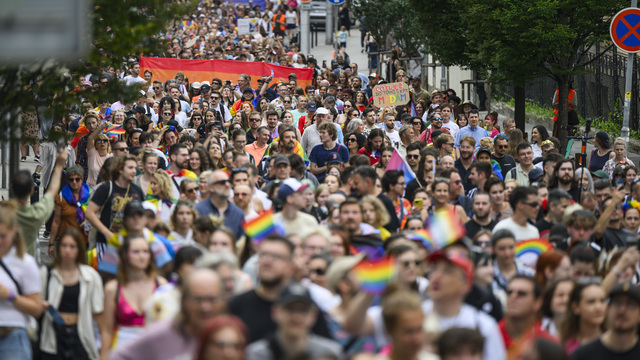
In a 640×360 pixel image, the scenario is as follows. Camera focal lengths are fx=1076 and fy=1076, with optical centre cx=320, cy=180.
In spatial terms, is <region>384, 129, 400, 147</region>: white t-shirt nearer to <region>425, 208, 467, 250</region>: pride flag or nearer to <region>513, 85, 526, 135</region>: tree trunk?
<region>513, 85, 526, 135</region>: tree trunk

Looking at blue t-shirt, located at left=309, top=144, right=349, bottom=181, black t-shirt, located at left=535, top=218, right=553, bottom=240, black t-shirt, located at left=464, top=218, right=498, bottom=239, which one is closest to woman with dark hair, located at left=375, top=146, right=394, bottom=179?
blue t-shirt, located at left=309, top=144, right=349, bottom=181

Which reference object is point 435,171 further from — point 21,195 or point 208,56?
point 208,56

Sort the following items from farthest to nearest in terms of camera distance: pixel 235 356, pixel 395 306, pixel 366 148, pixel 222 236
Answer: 1. pixel 366 148
2. pixel 222 236
3. pixel 395 306
4. pixel 235 356

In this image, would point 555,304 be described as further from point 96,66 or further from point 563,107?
point 563,107

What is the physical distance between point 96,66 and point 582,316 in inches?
211

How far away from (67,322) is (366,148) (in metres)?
7.46

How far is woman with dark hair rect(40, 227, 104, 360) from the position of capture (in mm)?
7922

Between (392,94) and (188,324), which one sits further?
(392,94)

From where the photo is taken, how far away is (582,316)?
6801 millimetres

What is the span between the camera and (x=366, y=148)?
14836mm

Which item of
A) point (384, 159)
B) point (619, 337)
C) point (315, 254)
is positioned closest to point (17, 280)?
point (315, 254)

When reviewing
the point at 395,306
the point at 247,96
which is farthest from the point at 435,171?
the point at 247,96

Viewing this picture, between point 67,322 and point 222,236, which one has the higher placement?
point 222,236

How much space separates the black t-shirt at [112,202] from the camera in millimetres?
10797
